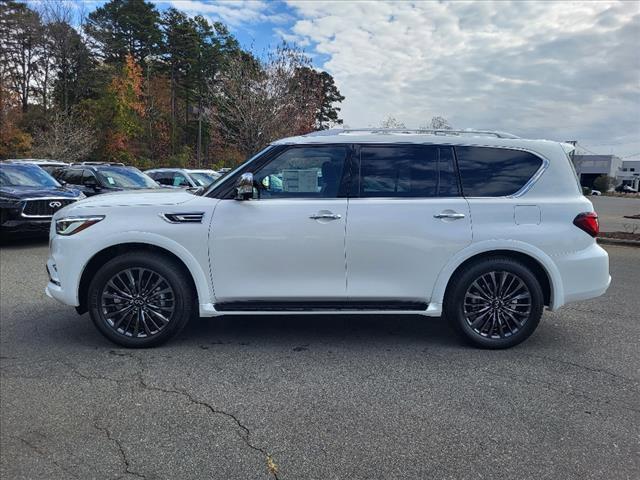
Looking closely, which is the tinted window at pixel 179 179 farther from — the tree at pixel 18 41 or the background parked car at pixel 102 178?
the tree at pixel 18 41

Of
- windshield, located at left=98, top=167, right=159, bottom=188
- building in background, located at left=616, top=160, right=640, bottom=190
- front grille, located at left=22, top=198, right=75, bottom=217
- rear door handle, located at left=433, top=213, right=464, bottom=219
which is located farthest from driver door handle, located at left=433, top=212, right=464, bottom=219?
building in background, located at left=616, top=160, right=640, bottom=190

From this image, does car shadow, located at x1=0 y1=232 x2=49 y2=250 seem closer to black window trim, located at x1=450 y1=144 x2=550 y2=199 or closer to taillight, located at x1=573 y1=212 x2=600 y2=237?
black window trim, located at x1=450 y1=144 x2=550 y2=199

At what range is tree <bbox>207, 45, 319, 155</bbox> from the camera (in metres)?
27.0

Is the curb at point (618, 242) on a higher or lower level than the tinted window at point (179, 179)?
lower

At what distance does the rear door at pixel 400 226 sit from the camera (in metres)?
4.17

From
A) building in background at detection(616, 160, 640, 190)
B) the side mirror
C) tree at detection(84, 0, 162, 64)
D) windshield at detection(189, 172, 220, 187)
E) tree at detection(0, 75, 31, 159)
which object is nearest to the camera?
the side mirror

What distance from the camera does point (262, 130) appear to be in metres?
27.0

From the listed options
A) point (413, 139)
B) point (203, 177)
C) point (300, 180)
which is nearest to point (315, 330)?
point (300, 180)

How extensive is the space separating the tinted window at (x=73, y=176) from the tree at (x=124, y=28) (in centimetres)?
4304

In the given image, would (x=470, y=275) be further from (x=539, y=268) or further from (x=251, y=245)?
(x=251, y=245)

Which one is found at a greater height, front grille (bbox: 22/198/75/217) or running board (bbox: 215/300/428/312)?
front grille (bbox: 22/198/75/217)

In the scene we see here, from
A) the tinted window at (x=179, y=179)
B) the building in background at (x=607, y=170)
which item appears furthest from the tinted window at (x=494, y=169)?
the building in background at (x=607, y=170)

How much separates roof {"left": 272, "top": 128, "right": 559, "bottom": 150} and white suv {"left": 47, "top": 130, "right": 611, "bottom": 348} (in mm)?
20

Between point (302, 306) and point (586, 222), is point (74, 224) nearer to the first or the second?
point (302, 306)
